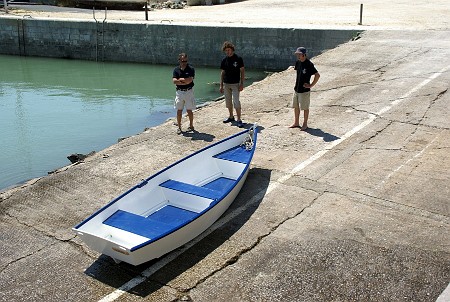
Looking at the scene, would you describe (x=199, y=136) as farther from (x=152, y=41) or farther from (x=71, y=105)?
(x=152, y=41)

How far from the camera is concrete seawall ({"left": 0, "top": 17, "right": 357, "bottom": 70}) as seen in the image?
22609mm

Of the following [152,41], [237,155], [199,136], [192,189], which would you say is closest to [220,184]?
[237,155]

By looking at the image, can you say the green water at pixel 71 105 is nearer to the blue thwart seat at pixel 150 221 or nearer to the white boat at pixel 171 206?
the white boat at pixel 171 206

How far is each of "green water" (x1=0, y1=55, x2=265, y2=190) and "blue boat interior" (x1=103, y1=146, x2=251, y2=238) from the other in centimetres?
540

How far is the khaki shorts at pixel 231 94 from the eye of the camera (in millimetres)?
11086

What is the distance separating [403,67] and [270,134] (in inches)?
257

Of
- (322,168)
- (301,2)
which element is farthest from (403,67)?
(301,2)

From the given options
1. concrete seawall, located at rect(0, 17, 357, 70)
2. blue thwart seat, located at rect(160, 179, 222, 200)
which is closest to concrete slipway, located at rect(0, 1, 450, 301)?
blue thwart seat, located at rect(160, 179, 222, 200)

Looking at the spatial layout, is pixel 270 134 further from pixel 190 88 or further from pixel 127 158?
pixel 127 158

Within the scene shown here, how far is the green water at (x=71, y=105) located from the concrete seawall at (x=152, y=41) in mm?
478

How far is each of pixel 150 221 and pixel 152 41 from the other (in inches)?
750

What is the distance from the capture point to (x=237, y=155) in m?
8.76

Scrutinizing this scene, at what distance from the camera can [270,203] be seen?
7852mm

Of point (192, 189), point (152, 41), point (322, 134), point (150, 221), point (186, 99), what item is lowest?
point (150, 221)
